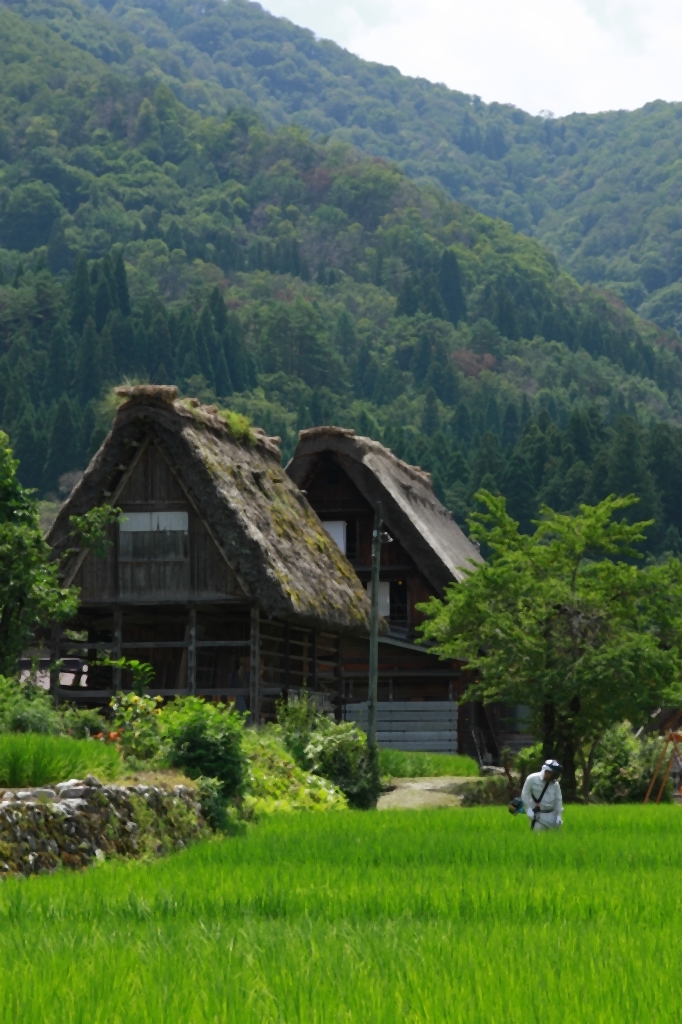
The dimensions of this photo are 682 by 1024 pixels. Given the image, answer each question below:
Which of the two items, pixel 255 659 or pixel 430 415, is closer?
pixel 255 659

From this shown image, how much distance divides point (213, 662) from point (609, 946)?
85.3 ft

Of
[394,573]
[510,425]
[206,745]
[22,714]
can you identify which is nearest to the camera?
[22,714]

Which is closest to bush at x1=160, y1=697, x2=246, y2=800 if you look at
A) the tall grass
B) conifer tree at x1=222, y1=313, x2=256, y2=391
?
the tall grass

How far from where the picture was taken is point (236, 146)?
18288 centimetres

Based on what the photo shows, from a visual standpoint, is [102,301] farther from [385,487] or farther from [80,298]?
[385,487]

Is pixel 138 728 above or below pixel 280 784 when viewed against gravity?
above

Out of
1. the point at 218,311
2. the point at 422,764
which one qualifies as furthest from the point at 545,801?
the point at 218,311

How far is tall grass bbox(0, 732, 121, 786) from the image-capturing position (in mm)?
13695

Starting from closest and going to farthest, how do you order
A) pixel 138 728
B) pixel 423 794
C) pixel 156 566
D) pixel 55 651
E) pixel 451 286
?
1. pixel 138 728
2. pixel 423 794
3. pixel 156 566
4. pixel 55 651
5. pixel 451 286

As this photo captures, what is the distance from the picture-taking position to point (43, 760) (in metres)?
14.0

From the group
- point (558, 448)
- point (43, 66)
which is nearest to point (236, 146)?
point (43, 66)

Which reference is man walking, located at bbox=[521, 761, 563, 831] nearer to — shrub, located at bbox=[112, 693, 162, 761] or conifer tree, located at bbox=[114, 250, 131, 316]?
shrub, located at bbox=[112, 693, 162, 761]

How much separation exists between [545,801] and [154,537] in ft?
48.8

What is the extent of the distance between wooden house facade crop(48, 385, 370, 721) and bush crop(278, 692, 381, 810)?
310 cm
